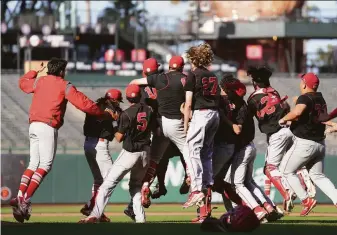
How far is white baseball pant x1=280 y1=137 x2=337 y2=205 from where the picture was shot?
1566cm

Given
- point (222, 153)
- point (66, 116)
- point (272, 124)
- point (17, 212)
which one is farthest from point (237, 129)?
point (66, 116)

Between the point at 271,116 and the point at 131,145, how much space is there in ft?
9.83

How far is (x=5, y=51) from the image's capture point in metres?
49.4

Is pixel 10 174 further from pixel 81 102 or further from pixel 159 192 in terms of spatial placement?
pixel 81 102

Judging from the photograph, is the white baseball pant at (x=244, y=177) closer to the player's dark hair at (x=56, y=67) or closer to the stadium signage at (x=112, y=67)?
the player's dark hair at (x=56, y=67)

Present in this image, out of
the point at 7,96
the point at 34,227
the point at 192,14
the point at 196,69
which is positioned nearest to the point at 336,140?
the point at 7,96

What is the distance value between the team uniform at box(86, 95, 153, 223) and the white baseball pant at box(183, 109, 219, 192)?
2.11 ft

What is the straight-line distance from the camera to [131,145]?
14.9 metres

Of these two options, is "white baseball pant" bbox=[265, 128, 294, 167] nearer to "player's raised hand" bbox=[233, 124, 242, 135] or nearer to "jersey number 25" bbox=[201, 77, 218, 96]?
"player's raised hand" bbox=[233, 124, 242, 135]

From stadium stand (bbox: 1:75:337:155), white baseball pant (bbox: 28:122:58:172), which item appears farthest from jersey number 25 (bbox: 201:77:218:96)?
stadium stand (bbox: 1:75:337:155)

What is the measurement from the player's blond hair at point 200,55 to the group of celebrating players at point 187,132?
1 cm

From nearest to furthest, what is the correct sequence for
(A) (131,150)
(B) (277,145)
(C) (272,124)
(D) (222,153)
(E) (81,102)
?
(E) (81,102) → (A) (131,150) → (D) (222,153) → (C) (272,124) → (B) (277,145)

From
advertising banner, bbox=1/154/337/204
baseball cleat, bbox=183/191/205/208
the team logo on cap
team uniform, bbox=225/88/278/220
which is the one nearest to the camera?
baseball cleat, bbox=183/191/205/208

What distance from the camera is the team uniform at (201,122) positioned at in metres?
14.5
